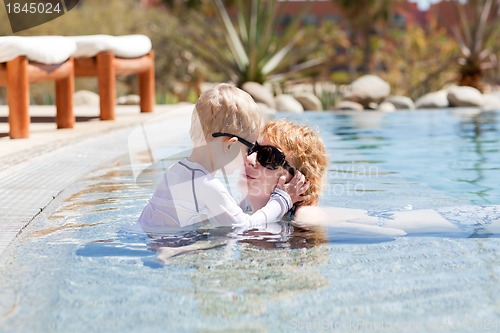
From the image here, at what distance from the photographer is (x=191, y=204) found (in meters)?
3.55

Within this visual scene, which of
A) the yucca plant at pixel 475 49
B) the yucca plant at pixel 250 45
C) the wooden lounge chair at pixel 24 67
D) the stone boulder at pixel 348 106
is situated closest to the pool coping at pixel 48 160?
the wooden lounge chair at pixel 24 67

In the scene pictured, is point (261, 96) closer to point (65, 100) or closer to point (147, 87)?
point (147, 87)

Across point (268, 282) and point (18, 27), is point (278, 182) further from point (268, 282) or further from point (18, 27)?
point (18, 27)

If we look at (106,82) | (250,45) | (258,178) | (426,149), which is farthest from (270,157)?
(250,45)

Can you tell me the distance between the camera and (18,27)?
16.1 m

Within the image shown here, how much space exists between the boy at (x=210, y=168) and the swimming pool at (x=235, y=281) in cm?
12

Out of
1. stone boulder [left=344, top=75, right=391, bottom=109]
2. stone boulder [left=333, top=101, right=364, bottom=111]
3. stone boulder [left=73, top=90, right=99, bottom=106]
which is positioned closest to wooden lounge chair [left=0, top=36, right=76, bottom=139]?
stone boulder [left=73, top=90, right=99, bottom=106]

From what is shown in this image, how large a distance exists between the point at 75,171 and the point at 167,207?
6.82 feet

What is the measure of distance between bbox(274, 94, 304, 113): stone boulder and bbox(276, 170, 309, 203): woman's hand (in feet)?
31.1

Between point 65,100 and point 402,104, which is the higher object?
point 65,100

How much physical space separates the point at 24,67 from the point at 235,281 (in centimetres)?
455

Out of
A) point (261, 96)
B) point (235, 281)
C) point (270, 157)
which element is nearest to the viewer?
point (235, 281)

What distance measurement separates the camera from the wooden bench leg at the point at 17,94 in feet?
21.9

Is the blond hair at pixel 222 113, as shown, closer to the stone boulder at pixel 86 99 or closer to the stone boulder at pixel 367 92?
the stone boulder at pixel 86 99
